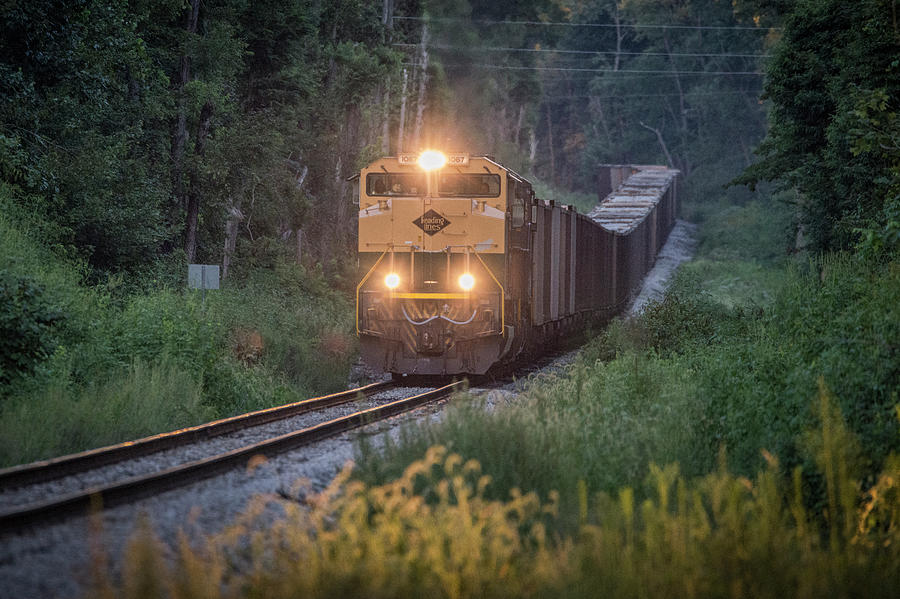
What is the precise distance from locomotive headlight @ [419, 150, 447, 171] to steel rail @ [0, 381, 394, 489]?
4.80 meters

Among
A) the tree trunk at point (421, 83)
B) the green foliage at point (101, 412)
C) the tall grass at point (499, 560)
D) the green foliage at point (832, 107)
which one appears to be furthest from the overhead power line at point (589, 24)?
the tall grass at point (499, 560)

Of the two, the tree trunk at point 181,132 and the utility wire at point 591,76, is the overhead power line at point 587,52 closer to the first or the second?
the utility wire at point 591,76

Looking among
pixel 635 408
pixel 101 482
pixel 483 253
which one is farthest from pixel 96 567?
pixel 483 253

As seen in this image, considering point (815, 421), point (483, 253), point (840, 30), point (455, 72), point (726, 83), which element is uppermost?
point (726, 83)

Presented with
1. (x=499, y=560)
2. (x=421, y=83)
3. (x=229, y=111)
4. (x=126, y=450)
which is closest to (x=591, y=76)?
(x=421, y=83)

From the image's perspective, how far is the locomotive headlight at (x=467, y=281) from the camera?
15633 millimetres

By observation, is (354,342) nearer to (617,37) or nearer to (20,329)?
(20,329)

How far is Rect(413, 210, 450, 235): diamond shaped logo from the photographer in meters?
16.0

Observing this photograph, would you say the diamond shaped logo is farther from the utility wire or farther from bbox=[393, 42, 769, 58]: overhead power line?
the utility wire

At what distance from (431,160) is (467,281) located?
2.11 metres

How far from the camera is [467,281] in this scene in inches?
617

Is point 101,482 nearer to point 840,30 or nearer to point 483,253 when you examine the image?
point 483,253

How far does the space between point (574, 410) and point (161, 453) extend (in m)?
4.15

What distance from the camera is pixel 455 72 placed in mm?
53250
